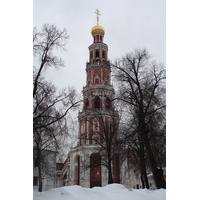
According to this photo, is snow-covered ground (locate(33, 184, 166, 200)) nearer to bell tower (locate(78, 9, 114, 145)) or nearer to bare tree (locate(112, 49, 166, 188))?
bare tree (locate(112, 49, 166, 188))

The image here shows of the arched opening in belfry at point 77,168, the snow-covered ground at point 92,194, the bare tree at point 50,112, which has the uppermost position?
the bare tree at point 50,112

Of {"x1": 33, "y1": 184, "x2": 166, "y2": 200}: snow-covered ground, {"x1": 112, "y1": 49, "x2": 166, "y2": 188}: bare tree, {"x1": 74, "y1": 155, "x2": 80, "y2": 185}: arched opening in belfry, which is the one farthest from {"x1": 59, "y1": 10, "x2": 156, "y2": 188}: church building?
{"x1": 33, "y1": 184, "x2": 166, "y2": 200}: snow-covered ground

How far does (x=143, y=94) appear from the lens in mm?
5621

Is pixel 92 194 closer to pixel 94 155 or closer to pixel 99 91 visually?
pixel 99 91

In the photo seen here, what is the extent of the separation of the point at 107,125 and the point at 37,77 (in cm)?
485

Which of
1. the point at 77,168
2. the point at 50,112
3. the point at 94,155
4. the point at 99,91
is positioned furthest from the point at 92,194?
the point at 77,168

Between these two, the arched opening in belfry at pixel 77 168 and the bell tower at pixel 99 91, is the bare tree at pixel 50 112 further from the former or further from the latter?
the arched opening in belfry at pixel 77 168

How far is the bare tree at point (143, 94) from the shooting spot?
198 inches

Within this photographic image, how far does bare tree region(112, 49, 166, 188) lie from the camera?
198 inches

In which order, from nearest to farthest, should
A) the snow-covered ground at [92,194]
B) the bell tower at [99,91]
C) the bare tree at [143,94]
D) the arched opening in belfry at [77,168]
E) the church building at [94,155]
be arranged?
the snow-covered ground at [92,194] < the bare tree at [143,94] < the bell tower at [99,91] < the church building at [94,155] < the arched opening in belfry at [77,168]

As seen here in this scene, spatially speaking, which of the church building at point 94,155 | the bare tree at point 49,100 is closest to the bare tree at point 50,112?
the bare tree at point 49,100
